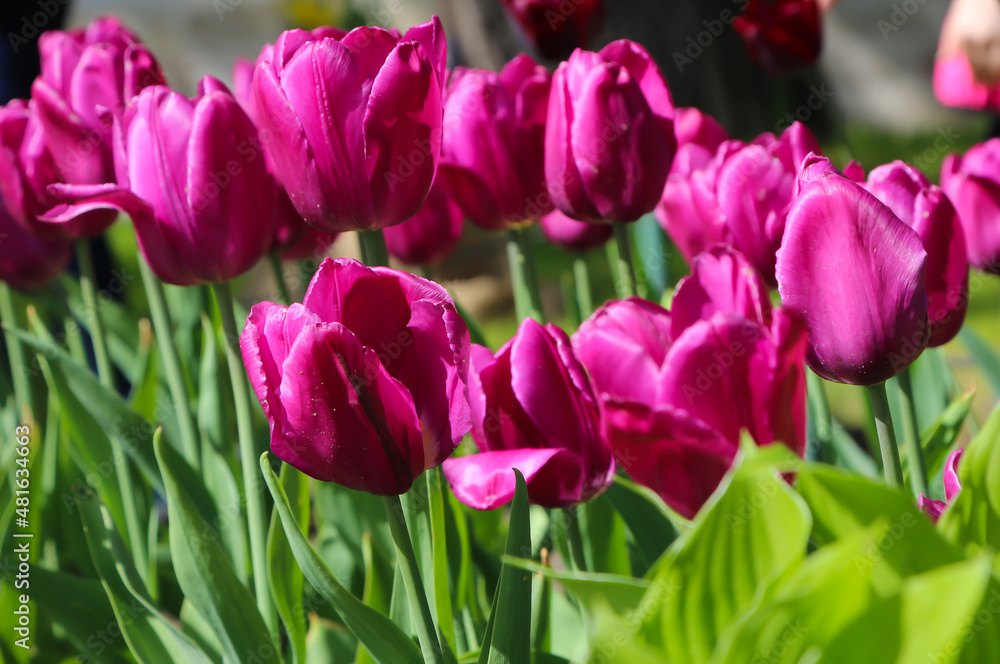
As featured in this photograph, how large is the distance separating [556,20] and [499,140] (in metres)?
0.40

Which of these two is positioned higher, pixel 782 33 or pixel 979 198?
pixel 782 33

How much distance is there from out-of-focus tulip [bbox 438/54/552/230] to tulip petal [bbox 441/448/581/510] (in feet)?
0.92

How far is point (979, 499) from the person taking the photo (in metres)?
0.38

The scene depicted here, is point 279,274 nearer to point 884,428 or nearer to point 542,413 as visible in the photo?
point 542,413

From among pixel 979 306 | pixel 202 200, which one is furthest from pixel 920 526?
pixel 979 306

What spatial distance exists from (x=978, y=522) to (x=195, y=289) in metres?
0.93

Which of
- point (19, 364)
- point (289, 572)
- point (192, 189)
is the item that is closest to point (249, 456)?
point (289, 572)

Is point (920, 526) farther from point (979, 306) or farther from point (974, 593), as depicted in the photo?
point (979, 306)

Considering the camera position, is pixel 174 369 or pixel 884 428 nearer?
pixel 884 428

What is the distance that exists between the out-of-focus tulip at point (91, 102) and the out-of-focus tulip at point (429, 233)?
0.83 ft

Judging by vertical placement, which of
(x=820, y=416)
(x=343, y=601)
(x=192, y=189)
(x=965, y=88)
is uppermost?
(x=192, y=189)

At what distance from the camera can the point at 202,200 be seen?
1.93ft

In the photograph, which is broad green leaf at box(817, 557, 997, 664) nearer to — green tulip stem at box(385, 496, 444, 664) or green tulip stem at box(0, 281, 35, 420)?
green tulip stem at box(385, 496, 444, 664)

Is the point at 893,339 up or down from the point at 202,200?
down
